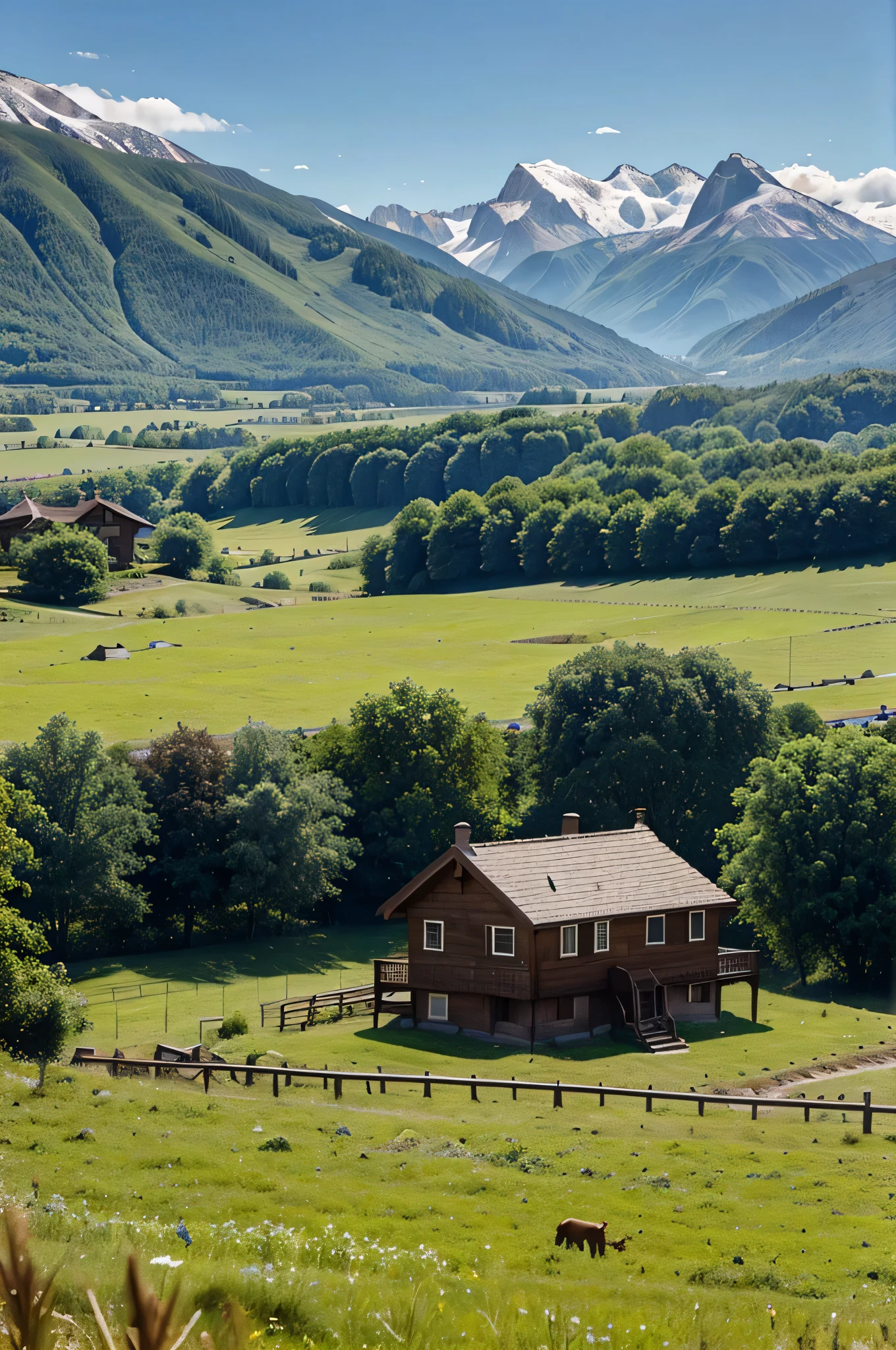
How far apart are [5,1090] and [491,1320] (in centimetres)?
1607

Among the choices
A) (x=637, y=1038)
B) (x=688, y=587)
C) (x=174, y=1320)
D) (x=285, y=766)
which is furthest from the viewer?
(x=688, y=587)

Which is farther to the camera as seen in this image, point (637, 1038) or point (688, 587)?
point (688, 587)

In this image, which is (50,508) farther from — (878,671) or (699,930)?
(699,930)

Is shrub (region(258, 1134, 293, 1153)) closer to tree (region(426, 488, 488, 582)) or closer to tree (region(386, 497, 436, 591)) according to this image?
tree (region(426, 488, 488, 582))

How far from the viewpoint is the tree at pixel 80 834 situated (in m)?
53.2

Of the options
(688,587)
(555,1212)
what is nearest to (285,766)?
(555,1212)

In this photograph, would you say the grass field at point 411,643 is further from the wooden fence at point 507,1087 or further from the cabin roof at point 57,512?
the wooden fence at point 507,1087

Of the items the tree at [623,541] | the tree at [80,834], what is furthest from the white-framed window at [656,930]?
the tree at [623,541]

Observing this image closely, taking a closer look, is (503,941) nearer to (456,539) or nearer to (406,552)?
(456,539)

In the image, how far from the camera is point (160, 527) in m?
175

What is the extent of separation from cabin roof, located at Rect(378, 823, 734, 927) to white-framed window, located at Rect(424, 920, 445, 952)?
3.29 ft

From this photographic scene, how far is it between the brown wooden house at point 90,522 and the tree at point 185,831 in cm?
10744

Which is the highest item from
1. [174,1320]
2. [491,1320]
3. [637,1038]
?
[174,1320]

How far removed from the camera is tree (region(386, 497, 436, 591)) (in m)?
173
